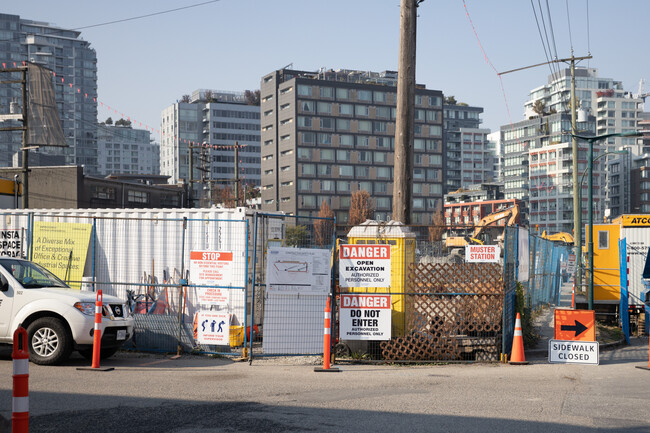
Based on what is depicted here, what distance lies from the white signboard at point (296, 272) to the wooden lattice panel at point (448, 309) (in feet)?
5.94

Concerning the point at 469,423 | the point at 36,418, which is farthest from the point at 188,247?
the point at 469,423

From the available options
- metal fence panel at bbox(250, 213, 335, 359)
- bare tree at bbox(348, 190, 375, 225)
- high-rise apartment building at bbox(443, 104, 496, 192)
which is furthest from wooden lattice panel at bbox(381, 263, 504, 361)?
high-rise apartment building at bbox(443, 104, 496, 192)

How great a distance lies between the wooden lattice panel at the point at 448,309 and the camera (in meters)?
13.8

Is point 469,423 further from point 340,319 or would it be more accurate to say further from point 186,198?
→ point 186,198

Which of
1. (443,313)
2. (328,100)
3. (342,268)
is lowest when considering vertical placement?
(443,313)

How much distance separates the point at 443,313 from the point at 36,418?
7986 mm

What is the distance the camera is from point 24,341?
6340 millimetres

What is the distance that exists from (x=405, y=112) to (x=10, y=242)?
10672mm

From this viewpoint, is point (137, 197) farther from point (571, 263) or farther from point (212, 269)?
point (212, 269)

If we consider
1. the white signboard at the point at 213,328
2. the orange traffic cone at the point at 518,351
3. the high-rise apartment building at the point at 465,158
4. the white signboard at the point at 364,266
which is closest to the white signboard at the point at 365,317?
the white signboard at the point at 364,266

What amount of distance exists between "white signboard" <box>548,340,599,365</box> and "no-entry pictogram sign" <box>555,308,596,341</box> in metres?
0.25

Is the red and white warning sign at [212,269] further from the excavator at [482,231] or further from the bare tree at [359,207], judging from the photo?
the bare tree at [359,207]

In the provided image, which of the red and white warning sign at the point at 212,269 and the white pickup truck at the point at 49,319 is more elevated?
the red and white warning sign at the point at 212,269

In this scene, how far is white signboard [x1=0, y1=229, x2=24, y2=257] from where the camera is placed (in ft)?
59.4
